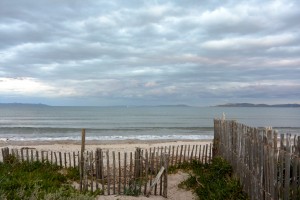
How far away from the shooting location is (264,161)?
6074 millimetres

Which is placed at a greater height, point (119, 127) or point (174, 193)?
point (174, 193)

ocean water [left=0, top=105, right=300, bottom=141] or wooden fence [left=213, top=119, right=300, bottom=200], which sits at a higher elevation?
wooden fence [left=213, top=119, right=300, bottom=200]

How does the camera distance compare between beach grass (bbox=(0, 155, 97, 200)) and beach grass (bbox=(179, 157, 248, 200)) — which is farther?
beach grass (bbox=(179, 157, 248, 200))

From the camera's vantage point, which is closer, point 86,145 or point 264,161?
point 264,161

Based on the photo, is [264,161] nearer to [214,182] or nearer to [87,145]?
[214,182]

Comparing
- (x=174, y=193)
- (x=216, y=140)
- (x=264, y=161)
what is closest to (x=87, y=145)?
(x=216, y=140)

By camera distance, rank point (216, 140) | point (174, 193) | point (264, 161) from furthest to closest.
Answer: point (216, 140), point (174, 193), point (264, 161)

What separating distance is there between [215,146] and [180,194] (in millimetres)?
3033

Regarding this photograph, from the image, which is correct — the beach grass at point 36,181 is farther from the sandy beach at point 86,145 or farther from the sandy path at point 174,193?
the sandy beach at point 86,145

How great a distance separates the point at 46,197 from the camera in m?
6.49

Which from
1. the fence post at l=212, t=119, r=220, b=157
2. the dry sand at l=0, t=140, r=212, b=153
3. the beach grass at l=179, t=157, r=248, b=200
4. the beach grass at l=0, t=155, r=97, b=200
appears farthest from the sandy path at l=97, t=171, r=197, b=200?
the dry sand at l=0, t=140, r=212, b=153

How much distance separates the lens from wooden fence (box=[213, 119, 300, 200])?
5.02 meters

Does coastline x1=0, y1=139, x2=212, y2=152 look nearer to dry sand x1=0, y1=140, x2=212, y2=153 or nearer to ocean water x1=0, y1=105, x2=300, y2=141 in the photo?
dry sand x1=0, y1=140, x2=212, y2=153

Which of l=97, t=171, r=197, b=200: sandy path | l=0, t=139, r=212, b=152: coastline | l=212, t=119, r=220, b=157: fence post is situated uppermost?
l=212, t=119, r=220, b=157: fence post
